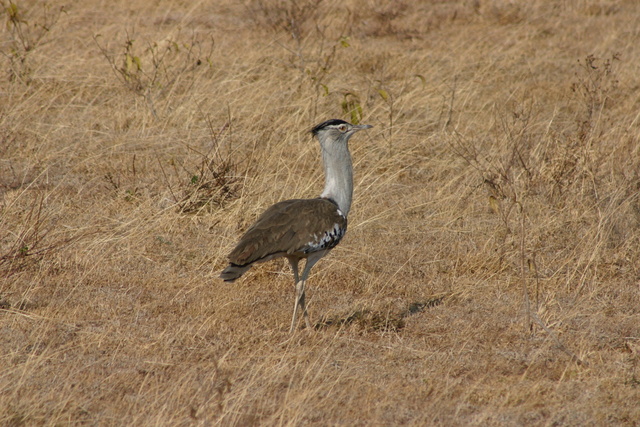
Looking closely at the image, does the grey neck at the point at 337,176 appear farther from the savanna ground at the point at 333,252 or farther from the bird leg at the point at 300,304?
the savanna ground at the point at 333,252

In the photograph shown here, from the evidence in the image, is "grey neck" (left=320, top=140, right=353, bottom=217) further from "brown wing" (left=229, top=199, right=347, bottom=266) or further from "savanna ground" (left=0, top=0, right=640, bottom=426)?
"savanna ground" (left=0, top=0, right=640, bottom=426)

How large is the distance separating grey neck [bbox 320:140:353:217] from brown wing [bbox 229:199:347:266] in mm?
145

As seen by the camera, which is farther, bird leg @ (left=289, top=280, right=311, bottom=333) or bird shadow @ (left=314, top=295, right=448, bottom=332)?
bird shadow @ (left=314, top=295, right=448, bottom=332)

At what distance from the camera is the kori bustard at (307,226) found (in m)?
4.69

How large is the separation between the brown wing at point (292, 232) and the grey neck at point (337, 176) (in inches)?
5.7

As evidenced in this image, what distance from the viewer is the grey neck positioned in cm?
528

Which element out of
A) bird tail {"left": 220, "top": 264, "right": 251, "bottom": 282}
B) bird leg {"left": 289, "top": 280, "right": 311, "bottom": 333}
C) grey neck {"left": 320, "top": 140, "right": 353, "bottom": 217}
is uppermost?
grey neck {"left": 320, "top": 140, "right": 353, "bottom": 217}

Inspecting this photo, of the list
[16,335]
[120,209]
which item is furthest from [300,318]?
[120,209]

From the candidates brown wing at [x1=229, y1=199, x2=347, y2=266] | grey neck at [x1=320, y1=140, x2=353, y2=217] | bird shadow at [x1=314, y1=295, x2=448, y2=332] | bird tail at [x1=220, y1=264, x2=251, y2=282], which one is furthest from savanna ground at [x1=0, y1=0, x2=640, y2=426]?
grey neck at [x1=320, y1=140, x2=353, y2=217]

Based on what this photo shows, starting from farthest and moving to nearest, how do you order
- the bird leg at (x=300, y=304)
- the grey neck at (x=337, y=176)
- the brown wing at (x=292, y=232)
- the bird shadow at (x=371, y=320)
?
the grey neck at (x=337, y=176) → the bird shadow at (x=371, y=320) → the bird leg at (x=300, y=304) → the brown wing at (x=292, y=232)

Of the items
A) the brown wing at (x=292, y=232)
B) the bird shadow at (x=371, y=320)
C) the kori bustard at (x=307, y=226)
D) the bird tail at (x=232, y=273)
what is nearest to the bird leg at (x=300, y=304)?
the kori bustard at (x=307, y=226)

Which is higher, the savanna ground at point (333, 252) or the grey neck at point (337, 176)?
the grey neck at point (337, 176)

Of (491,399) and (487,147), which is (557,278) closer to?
(491,399)

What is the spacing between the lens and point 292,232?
15.9 feet
